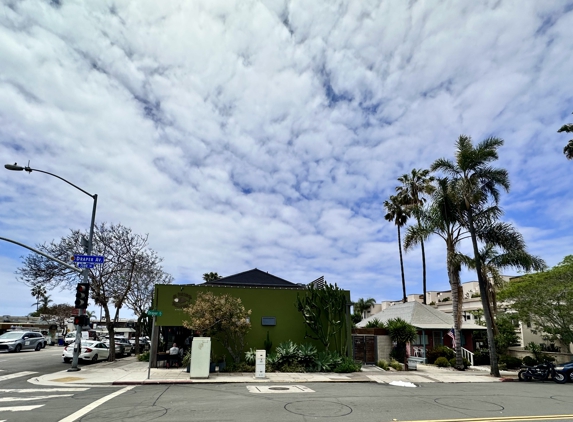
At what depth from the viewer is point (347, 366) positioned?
2109 centimetres

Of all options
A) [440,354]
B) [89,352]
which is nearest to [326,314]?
[440,354]

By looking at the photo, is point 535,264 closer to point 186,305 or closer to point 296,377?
point 296,377

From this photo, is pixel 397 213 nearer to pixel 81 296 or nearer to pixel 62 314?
pixel 81 296

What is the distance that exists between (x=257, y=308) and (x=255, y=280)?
11505 millimetres

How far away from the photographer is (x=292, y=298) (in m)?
23.2

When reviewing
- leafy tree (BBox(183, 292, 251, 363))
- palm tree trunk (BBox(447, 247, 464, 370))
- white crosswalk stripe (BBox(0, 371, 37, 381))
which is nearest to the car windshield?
white crosswalk stripe (BBox(0, 371, 37, 381))

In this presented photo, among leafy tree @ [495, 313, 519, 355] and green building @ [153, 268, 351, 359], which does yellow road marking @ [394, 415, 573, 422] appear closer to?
green building @ [153, 268, 351, 359]

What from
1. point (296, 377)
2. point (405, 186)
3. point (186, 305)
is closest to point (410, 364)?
point (296, 377)

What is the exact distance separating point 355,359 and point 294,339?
4554 mm

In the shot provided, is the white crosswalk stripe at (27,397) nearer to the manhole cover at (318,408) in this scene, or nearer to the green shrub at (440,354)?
the manhole cover at (318,408)

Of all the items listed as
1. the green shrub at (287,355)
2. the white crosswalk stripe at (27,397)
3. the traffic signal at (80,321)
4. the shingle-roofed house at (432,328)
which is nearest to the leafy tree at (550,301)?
the shingle-roofed house at (432,328)

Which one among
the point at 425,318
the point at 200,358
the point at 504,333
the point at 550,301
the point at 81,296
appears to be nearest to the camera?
the point at 200,358

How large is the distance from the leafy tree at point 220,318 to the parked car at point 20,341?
72.9ft

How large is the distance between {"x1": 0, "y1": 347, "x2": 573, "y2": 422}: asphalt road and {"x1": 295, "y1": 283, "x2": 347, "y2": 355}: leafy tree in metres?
5.73
